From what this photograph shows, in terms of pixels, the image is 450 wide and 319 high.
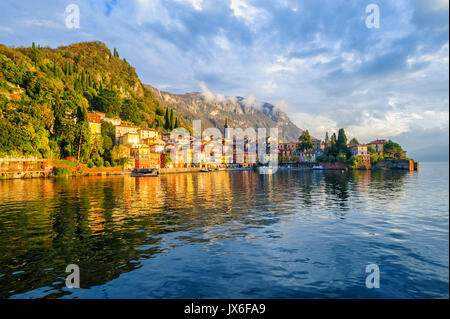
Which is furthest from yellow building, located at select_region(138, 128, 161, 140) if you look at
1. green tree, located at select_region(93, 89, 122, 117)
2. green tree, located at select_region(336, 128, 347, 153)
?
Result: green tree, located at select_region(336, 128, 347, 153)

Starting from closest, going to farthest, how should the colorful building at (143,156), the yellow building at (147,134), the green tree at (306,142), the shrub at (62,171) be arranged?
1. the shrub at (62,171)
2. the colorful building at (143,156)
3. the yellow building at (147,134)
4. the green tree at (306,142)

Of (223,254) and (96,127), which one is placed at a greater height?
(96,127)

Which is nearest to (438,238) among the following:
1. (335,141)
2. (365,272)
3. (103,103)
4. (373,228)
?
(373,228)

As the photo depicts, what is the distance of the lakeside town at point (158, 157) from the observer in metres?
73.8

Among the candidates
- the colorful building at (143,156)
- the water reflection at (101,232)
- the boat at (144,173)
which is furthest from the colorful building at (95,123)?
the water reflection at (101,232)

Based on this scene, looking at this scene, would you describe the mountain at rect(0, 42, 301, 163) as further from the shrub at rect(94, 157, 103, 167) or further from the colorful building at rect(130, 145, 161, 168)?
the colorful building at rect(130, 145, 161, 168)

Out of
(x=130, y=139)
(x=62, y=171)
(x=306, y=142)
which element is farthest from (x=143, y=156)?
(x=306, y=142)

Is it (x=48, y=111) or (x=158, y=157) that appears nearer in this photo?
(x=48, y=111)

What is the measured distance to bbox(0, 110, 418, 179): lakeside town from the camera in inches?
2904

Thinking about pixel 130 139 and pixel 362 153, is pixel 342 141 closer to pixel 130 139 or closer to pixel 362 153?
pixel 362 153

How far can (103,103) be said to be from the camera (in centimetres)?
12556

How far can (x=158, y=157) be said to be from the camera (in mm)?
117125

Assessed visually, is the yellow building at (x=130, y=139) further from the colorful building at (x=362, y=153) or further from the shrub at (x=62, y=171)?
the colorful building at (x=362, y=153)
